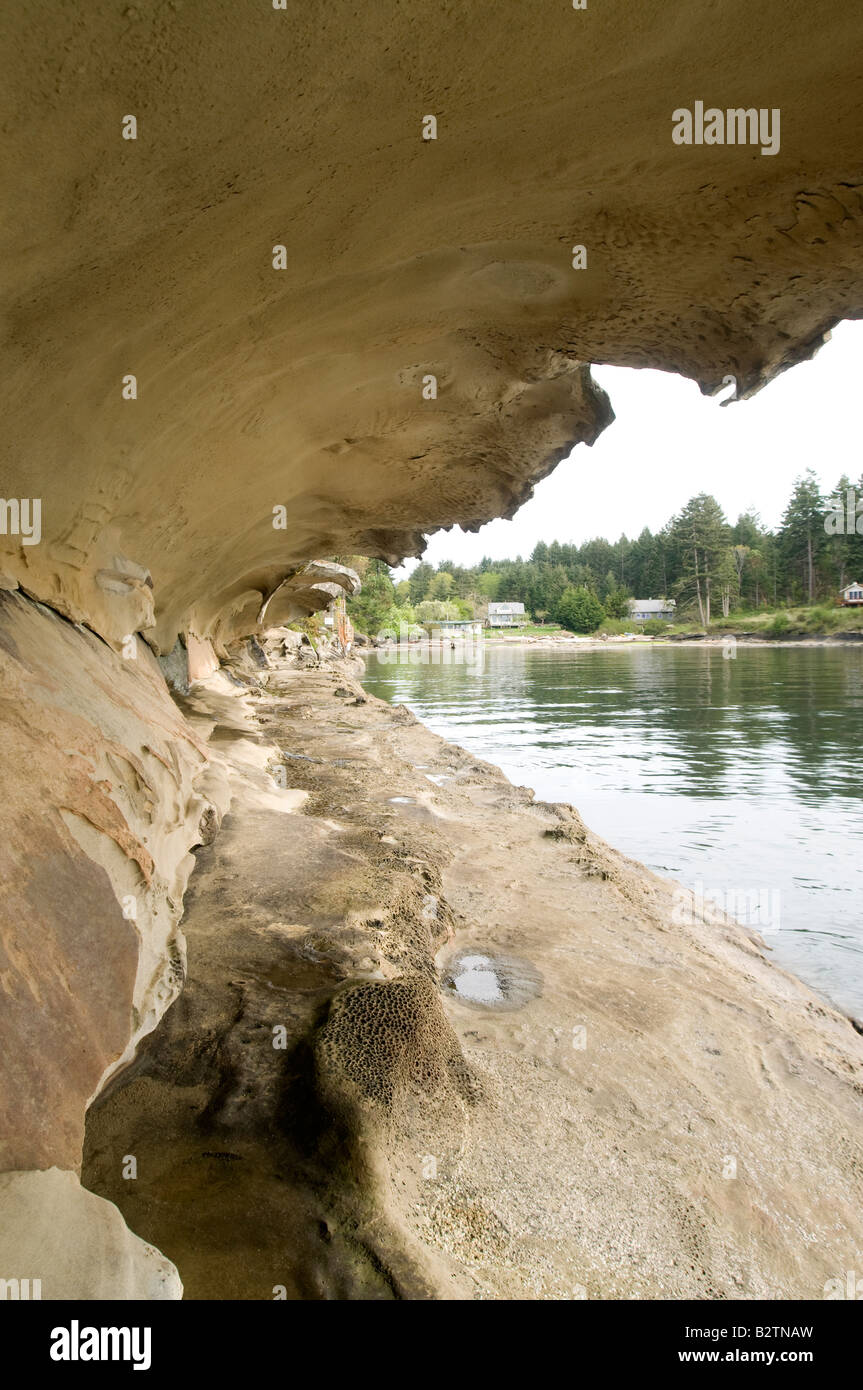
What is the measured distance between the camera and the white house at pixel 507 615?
350 ft

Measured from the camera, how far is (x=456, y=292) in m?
3.71

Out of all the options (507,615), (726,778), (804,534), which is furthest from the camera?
(507,615)

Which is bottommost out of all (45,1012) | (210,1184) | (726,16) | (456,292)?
(210,1184)

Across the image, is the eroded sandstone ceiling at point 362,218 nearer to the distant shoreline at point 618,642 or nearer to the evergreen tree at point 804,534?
the distant shoreline at point 618,642

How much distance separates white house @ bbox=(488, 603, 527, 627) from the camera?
107 m

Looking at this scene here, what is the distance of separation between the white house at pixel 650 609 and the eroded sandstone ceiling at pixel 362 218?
Result: 3546 inches

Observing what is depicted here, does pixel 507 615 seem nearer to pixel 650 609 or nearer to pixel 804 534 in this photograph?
pixel 650 609

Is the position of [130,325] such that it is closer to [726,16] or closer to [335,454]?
[726,16]

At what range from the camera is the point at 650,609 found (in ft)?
306

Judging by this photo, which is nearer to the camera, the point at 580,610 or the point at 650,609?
the point at 650,609

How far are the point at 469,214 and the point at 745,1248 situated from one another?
3.95m

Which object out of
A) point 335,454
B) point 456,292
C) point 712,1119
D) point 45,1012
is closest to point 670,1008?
point 712,1119

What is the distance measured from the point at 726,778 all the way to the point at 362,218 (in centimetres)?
1191

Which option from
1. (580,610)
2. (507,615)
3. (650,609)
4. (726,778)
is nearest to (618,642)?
(650,609)
